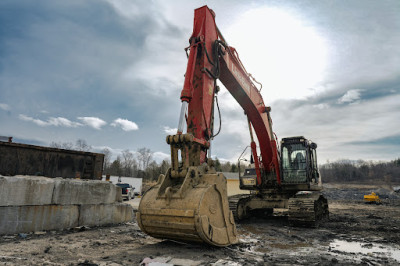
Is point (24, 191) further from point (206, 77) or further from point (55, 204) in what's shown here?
point (206, 77)

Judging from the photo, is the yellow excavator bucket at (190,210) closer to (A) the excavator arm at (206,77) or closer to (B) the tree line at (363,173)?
(A) the excavator arm at (206,77)

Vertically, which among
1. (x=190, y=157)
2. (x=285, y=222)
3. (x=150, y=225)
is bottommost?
(x=285, y=222)

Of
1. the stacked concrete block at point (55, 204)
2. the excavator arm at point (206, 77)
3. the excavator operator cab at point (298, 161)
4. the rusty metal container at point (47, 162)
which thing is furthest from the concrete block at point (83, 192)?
the excavator operator cab at point (298, 161)

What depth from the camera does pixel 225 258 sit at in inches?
162

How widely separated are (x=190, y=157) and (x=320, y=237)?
445cm

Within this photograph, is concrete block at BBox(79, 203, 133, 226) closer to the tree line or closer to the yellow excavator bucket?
the yellow excavator bucket

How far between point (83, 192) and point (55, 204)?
2.42ft

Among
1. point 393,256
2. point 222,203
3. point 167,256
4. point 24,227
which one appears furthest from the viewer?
point 24,227

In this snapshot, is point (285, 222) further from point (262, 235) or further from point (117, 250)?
point (117, 250)

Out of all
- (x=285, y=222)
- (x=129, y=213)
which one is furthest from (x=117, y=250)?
(x=285, y=222)

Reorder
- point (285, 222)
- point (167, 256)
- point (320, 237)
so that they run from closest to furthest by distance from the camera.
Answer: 1. point (167, 256)
2. point (320, 237)
3. point (285, 222)

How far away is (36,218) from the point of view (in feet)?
20.2

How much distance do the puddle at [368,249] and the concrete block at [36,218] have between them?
6227 millimetres

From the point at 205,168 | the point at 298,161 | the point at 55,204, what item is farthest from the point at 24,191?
the point at 298,161
